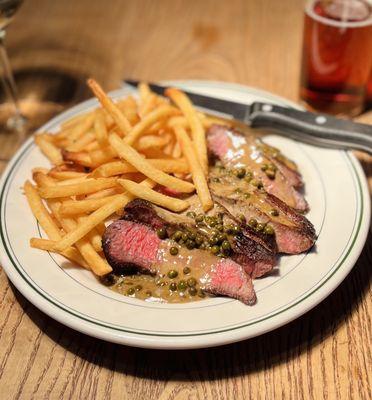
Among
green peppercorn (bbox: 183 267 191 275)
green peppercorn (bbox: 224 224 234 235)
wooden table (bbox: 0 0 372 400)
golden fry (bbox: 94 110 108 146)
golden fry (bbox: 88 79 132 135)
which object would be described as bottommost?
wooden table (bbox: 0 0 372 400)

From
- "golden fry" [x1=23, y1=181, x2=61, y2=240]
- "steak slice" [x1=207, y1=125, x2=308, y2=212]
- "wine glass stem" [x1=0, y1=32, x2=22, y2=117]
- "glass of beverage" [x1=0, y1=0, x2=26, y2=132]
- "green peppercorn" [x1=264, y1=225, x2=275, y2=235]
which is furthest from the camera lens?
"wine glass stem" [x1=0, y1=32, x2=22, y2=117]

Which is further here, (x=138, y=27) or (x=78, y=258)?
(x=138, y=27)

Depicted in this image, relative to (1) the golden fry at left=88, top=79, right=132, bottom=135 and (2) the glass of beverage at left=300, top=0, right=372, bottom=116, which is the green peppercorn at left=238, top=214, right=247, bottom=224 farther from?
(2) the glass of beverage at left=300, top=0, right=372, bottom=116

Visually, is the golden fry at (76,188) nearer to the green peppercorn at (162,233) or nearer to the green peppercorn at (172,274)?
the green peppercorn at (162,233)

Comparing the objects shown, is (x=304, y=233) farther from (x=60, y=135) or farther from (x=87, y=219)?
(x=60, y=135)

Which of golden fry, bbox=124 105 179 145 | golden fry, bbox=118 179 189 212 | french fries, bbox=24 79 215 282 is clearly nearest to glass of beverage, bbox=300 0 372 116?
french fries, bbox=24 79 215 282

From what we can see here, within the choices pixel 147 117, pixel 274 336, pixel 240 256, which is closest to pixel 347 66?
pixel 147 117

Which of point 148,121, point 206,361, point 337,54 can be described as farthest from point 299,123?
point 206,361
